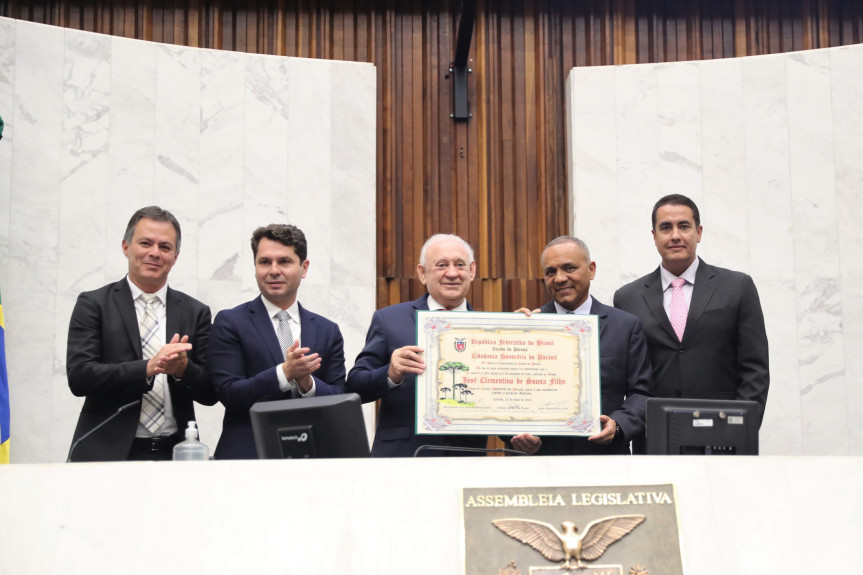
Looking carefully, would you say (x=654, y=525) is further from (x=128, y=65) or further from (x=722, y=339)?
(x=128, y=65)

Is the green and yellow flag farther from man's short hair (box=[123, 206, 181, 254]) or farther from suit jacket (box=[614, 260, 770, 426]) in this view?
suit jacket (box=[614, 260, 770, 426])

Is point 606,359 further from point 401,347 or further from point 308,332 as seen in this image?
point 308,332

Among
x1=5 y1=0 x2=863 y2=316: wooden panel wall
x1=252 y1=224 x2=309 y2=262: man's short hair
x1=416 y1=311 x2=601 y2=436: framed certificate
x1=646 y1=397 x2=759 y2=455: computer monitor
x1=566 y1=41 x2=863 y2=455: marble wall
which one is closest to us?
x1=646 y1=397 x2=759 y2=455: computer monitor

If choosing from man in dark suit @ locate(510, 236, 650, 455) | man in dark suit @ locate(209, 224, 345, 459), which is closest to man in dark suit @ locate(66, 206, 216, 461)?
man in dark suit @ locate(209, 224, 345, 459)

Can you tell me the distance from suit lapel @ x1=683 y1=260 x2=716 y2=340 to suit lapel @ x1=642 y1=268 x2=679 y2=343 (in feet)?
0.21

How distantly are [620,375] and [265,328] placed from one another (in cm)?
125

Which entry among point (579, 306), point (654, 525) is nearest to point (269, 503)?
point (654, 525)

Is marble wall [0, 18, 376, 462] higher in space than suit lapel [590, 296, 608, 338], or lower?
higher

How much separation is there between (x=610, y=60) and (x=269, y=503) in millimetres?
4963

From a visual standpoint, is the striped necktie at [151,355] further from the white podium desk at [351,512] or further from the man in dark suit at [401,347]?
the white podium desk at [351,512]

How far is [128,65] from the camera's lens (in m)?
5.68

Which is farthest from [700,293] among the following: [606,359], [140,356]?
[140,356]

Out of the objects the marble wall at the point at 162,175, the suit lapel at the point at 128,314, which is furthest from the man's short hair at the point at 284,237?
the marble wall at the point at 162,175

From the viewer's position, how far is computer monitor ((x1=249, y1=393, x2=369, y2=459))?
257cm
